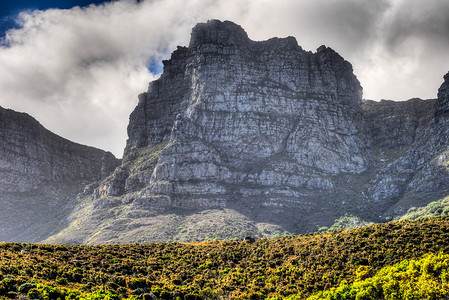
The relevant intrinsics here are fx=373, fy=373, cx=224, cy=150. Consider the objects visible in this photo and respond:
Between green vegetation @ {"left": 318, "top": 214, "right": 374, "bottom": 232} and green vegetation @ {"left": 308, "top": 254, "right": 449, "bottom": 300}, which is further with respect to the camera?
green vegetation @ {"left": 318, "top": 214, "right": 374, "bottom": 232}

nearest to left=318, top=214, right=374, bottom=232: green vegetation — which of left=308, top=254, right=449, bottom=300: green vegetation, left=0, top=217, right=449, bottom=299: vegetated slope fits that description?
left=0, top=217, right=449, bottom=299: vegetated slope

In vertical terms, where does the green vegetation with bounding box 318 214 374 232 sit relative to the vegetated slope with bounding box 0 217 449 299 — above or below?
above

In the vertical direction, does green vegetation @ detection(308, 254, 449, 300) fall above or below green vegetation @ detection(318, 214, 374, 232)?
below

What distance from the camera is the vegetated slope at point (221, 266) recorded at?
46281 millimetres

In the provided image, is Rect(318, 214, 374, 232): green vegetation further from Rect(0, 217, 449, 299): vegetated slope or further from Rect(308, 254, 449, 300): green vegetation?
Rect(308, 254, 449, 300): green vegetation

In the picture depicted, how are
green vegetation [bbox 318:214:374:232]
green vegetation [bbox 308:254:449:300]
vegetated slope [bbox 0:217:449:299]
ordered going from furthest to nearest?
1. green vegetation [bbox 318:214:374:232]
2. vegetated slope [bbox 0:217:449:299]
3. green vegetation [bbox 308:254:449:300]


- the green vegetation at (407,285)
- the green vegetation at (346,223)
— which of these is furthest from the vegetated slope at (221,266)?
the green vegetation at (346,223)

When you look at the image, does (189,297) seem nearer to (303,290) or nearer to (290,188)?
(303,290)

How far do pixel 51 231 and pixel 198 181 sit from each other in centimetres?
7975

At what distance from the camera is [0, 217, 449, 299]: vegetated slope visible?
152ft

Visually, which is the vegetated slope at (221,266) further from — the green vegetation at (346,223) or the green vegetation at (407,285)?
the green vegetation at (346,223)

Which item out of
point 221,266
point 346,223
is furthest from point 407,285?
point 346,223

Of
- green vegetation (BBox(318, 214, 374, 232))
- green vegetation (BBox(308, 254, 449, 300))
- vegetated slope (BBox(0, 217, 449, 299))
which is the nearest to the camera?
green vegetation (BBox(308, 254, 449, 300))

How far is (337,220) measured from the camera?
167 metres
